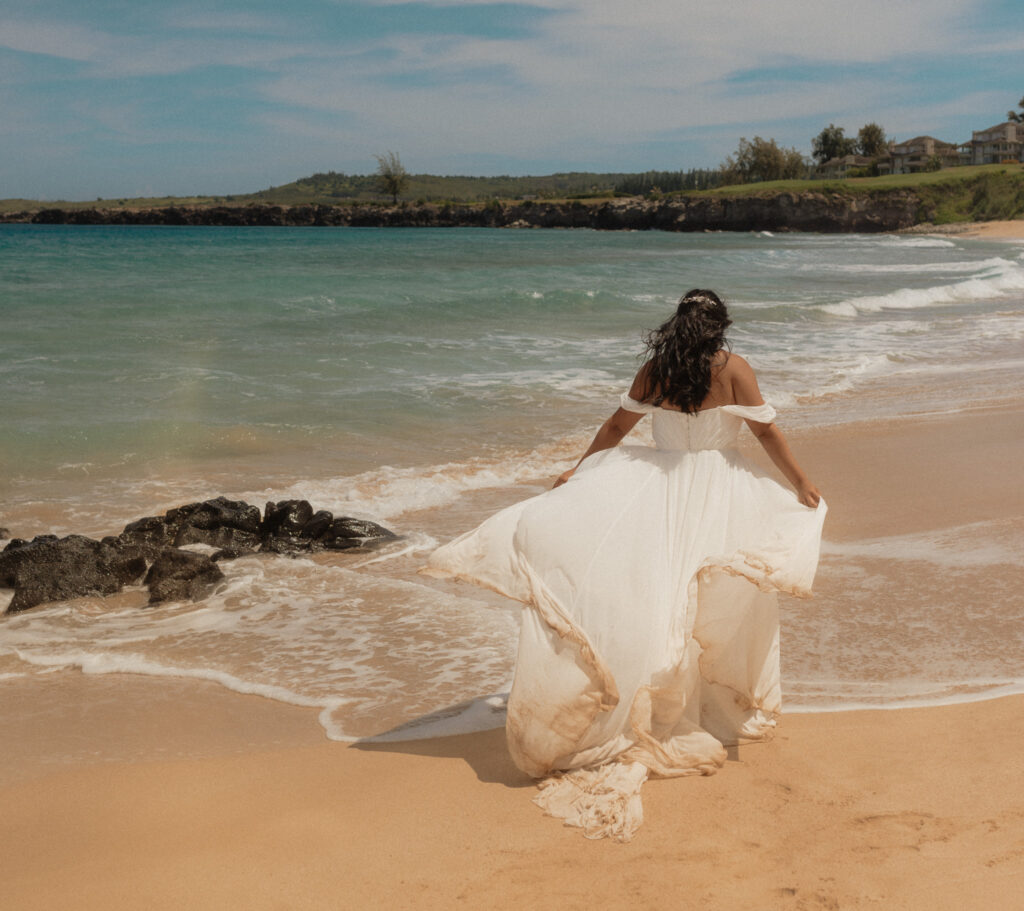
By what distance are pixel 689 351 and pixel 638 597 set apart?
0.98m

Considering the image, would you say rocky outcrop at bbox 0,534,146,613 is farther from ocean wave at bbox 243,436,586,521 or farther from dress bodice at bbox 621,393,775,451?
dress bodice at bbox 621,393,775,451

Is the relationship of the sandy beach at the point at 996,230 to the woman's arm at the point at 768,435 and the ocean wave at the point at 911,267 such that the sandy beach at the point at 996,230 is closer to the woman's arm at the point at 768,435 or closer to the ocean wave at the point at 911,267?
the ocean wave at the point at 911,267

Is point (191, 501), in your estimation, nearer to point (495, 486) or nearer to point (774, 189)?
point (495, 486)

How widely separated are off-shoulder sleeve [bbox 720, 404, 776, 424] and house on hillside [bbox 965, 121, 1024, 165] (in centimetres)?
13629

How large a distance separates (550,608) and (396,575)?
3.32m

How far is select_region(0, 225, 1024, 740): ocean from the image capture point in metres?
5.11

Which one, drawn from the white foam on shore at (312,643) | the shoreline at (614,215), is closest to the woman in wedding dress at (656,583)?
the white foam on shore at (312,643)

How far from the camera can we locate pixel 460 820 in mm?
3504

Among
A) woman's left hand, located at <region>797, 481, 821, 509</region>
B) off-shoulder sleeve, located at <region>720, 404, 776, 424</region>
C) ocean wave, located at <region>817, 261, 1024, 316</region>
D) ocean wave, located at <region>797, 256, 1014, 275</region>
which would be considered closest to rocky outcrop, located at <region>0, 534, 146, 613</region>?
off-shoulder sleeve, located at <region>720, 404, 776, 424</region>

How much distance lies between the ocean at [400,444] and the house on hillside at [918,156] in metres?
105

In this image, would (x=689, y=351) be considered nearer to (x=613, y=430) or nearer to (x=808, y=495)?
(x=613, y=430)

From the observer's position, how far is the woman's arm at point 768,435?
3.89 metres

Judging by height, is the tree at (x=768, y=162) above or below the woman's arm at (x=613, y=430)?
above

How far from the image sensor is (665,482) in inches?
152
